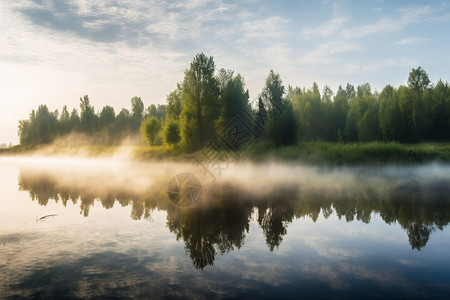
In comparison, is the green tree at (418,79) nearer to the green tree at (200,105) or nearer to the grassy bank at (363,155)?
the grassy bank at (363,155)

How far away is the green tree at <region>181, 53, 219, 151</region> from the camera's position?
47531mm

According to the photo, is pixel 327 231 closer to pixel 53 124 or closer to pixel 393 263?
pixel 393 263

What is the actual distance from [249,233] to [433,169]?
31.4 metres

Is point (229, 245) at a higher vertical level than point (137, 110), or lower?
lower

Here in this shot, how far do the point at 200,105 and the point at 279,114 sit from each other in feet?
43.1

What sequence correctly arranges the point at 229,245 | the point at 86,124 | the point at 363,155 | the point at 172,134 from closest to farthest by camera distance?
the point at 229,245 < the point at 363,155 < the point at 172,134 < the point at 86,124

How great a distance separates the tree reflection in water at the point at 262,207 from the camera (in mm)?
11938

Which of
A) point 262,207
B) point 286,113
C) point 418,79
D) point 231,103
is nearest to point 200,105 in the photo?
point 231,103

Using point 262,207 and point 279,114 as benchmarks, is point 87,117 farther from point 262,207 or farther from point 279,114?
point 262,207

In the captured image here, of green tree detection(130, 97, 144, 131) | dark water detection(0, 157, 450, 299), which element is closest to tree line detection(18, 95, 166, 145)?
green tree detection(130, 97, 144, 131)

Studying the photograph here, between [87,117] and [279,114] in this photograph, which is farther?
[87,117]

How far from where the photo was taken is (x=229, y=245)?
36.0 ft

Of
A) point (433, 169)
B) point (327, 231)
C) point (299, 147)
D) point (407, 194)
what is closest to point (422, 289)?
point (327, 231)

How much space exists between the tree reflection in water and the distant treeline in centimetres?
2320
